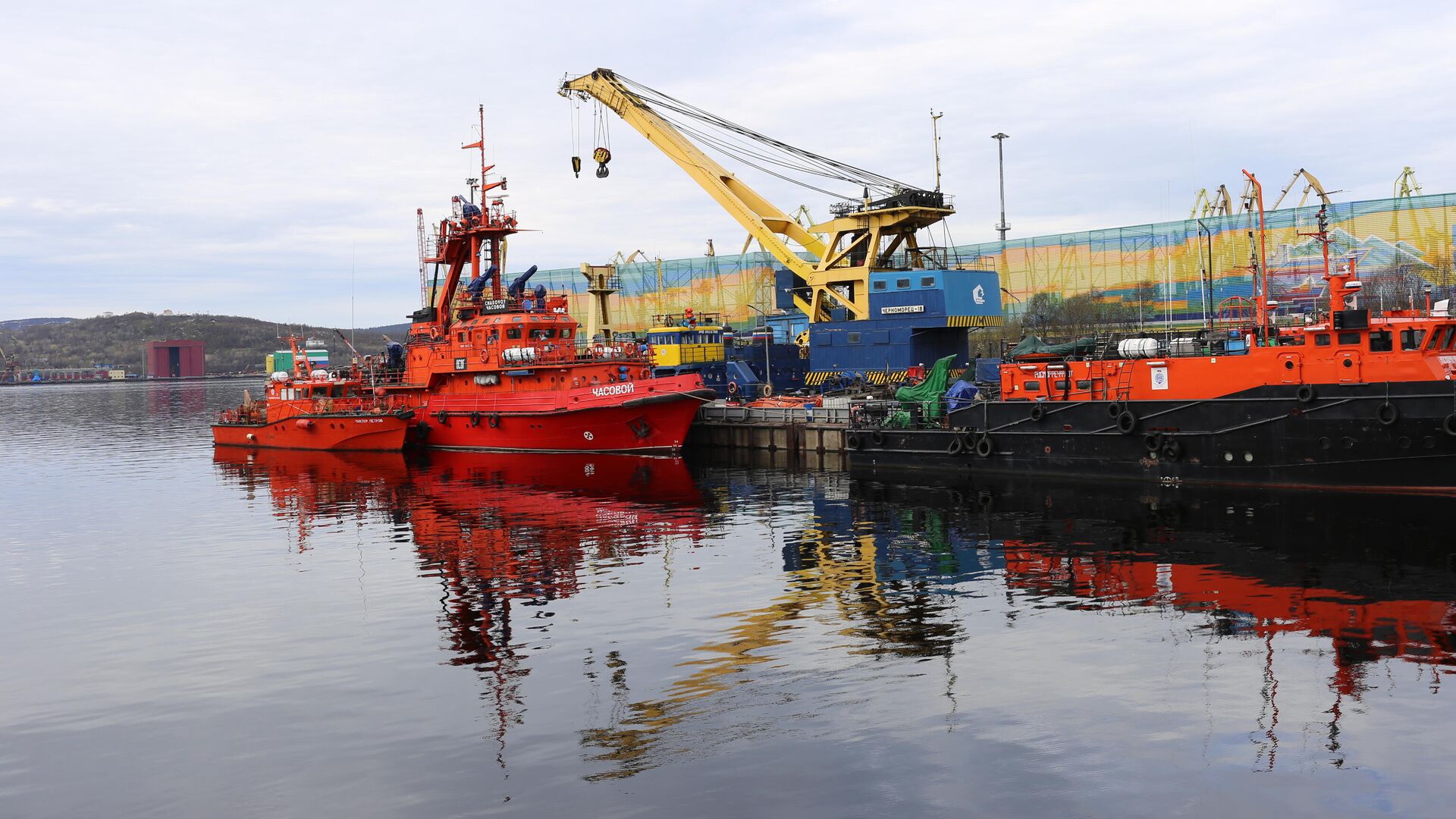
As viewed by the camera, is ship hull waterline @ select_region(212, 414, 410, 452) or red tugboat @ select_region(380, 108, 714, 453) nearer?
red tugboat @ select_region(380, 108, 714, 453)

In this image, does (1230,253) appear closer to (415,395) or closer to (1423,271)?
(1423,271)

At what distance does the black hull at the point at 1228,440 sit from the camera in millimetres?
26406

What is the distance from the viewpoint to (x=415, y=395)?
50438 mm

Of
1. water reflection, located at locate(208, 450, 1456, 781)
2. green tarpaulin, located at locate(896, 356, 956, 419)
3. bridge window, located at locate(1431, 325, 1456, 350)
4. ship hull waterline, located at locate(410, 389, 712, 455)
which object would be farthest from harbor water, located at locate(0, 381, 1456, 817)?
ship hull waterline, located at locate(410, 389, 712, 455)

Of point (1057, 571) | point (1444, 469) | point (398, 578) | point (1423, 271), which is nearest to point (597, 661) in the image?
point (398, 578)

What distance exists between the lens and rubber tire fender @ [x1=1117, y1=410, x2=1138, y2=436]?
1219 inches

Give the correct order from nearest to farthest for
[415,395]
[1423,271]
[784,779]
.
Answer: [784,779] → [415,395] → [1423,271]

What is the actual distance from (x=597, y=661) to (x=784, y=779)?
16.5 feet

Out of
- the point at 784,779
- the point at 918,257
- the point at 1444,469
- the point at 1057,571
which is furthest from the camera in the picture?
the point at 918,257

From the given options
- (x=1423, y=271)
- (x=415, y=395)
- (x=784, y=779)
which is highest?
(x=1423, y=271)

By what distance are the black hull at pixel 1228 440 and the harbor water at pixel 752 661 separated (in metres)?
0.84

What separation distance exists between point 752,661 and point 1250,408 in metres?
19.6

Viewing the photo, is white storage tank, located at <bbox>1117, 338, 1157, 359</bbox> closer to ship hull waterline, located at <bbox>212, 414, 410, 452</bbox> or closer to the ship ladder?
the ship ladder

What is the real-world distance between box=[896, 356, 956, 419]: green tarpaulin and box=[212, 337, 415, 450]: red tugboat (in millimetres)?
22315
